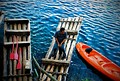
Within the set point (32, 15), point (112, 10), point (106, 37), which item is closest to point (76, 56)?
point (106, 37)

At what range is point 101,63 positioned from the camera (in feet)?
43.2

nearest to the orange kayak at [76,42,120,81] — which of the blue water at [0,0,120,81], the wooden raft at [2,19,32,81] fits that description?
the blue water at [0,0,120,81]

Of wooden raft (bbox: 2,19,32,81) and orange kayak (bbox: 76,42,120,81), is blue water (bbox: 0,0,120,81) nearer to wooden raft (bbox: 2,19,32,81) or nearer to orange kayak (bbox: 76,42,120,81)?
orange kayak (bbox: 76,42,120,81)

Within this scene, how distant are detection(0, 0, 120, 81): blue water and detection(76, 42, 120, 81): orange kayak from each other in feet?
1.51

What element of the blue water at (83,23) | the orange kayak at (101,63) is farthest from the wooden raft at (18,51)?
the orange kayak at (101,63)

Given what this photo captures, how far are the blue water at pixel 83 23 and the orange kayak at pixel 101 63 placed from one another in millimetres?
461

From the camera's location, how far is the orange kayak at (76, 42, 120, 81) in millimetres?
12188

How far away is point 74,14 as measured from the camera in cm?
2047

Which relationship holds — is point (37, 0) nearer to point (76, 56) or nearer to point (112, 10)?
point (112, 10)

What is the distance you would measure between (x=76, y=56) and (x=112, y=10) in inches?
382

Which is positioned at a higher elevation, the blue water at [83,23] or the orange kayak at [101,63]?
the blue water at [83,23]

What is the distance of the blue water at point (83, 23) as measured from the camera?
13940 mm

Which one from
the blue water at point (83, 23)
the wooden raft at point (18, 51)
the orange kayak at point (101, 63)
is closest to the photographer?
the wooden raft at point (18, 51)

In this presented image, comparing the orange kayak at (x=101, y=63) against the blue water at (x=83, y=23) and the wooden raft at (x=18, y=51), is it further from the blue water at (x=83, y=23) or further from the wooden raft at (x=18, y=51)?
the wooden raft at (x=18, y=51)
